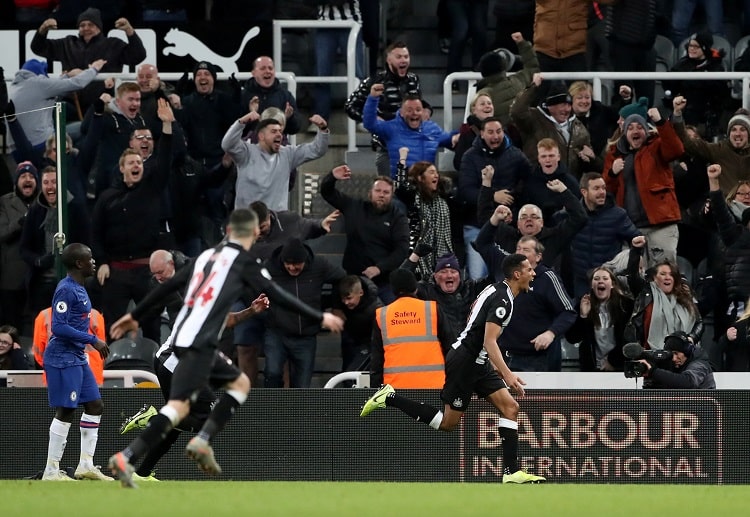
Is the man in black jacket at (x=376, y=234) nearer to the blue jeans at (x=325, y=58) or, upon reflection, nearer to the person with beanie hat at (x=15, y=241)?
the blue jeans at (x=325, y=58)

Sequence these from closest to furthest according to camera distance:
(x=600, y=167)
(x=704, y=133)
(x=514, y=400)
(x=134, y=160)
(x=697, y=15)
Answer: (x=514, y=400) < (x=134, y=160) < (x=600, y=167) < (x=704, y=133) < (x=697, y=15)

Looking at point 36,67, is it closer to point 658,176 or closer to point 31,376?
point 31,376

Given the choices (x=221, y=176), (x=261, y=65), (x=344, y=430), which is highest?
(x=261, y=65)

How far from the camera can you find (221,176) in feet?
59.3

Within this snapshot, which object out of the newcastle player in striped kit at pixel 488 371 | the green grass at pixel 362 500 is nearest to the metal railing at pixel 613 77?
the newcastle player in striped kit at pixel 488 371

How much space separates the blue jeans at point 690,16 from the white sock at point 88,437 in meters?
9.90

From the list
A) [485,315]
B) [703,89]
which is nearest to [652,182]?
[703,89]

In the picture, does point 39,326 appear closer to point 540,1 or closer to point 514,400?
point 514,400

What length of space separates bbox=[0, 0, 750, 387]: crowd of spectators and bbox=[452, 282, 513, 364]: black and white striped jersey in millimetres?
1783

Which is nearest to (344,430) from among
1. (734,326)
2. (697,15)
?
(734,326)

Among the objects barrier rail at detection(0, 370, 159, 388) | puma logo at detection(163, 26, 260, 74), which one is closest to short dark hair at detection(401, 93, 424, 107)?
puma logo at detection(163, 26, 260, 74)

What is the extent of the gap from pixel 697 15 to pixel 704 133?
265 centimetres

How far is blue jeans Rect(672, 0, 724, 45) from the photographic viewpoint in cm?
2077

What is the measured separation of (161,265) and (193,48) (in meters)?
4.07
